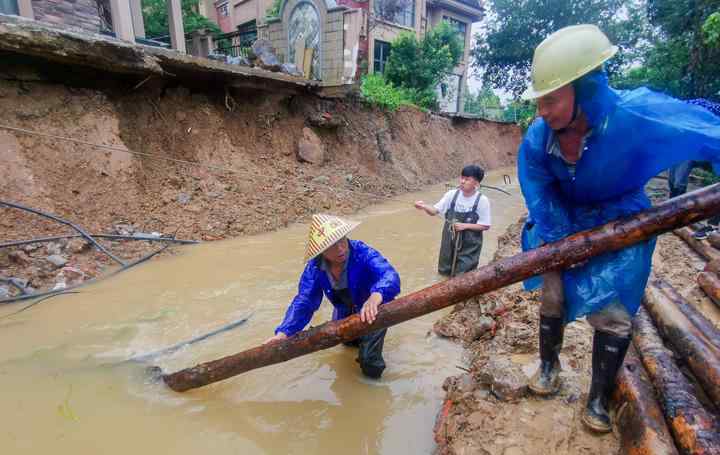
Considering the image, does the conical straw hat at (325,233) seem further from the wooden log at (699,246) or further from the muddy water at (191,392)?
the wooden log at (699,246)

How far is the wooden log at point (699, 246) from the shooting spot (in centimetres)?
436

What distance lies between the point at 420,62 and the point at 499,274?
15025 mm

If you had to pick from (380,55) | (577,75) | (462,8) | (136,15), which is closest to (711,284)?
(577,75)

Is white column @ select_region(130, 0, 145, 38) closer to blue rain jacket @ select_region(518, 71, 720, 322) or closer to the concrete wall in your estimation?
the concrete wall

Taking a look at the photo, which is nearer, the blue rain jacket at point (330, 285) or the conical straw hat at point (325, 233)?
the conical straw hat at point (325, 233)

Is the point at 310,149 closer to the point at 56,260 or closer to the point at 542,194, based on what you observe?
the point at 56,260

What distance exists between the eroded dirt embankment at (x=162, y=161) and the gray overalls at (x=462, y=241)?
2890mm

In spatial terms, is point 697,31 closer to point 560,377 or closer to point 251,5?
point 560,377

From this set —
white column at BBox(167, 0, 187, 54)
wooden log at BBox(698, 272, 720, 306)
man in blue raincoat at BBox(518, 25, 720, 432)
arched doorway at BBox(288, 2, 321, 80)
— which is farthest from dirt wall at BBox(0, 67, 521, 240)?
man in blue raincoat at BBox(518, 25, 720, 432)

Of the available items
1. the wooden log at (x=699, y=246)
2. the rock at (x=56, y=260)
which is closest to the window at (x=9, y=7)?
the rock at (x=56, y=260)

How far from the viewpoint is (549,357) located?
216cm

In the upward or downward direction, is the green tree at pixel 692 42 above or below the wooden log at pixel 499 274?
above

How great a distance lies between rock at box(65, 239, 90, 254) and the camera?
5215 millimetres

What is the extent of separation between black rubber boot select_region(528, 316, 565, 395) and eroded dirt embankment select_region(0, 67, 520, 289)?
17.1 feet
